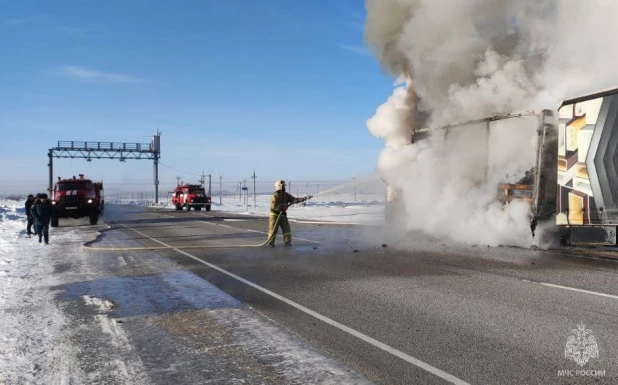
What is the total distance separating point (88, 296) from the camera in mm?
6328

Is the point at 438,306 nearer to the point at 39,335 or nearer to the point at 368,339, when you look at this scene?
the point at 368,339

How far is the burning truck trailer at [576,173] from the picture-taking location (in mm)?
8828

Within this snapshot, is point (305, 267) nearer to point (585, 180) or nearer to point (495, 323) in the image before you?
point (495, 323)

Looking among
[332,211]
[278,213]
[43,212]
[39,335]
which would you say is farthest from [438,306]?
[332,211]

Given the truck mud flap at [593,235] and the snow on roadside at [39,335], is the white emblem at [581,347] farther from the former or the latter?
the truck mud flap at [593,235]

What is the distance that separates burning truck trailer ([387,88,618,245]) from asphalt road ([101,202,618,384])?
27.9 inches

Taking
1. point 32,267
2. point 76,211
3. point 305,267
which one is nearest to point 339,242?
point 305,267

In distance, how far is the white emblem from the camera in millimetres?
3936

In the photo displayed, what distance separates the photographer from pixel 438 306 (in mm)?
5645

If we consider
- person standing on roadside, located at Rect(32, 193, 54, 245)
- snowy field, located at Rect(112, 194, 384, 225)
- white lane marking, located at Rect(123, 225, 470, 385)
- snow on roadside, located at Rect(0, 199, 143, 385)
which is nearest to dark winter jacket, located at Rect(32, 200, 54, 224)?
person standing on roadside, located at Rect(32, 193, 54, 245)

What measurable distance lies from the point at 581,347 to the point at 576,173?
6214mm

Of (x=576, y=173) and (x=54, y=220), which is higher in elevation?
(x=576, y=173)

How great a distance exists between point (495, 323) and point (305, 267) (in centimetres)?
422

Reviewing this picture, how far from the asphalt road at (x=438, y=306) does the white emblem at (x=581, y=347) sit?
0.03m
